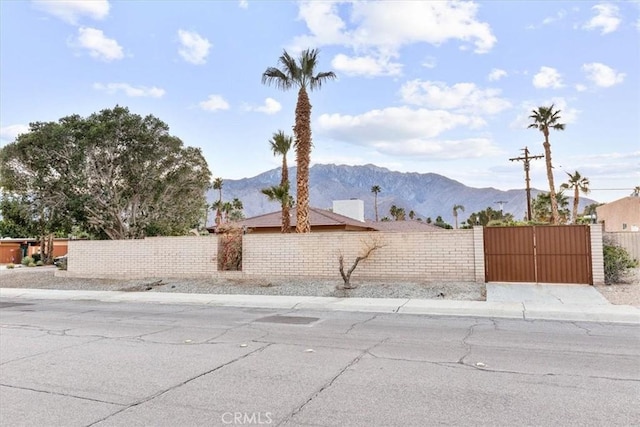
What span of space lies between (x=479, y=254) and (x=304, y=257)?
657cm

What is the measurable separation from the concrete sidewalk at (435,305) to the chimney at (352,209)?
68.1ft

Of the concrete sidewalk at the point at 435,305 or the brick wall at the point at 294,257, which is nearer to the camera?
the concrete sidewalk at the point at 435,305

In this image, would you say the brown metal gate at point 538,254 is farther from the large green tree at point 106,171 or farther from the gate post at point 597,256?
the large green tree at point 106,171

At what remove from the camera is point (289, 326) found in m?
10.1

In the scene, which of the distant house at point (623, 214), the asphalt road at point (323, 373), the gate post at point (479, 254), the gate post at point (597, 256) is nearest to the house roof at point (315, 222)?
the gate post at point (479, 254)

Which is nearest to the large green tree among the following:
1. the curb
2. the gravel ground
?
the gravel ground

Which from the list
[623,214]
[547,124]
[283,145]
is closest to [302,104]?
[283,145]

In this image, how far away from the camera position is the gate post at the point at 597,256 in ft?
49.4

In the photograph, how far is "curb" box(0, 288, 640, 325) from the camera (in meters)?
10.9

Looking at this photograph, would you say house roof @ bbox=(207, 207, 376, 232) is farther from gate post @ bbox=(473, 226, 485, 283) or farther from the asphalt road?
the asphalt road

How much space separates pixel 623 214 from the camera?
47781mm

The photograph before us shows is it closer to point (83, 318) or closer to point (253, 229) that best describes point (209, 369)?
point (83, 318)

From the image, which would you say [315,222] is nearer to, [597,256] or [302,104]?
[302,104]

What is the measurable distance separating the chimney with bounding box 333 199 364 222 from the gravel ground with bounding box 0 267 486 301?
60.0ft
